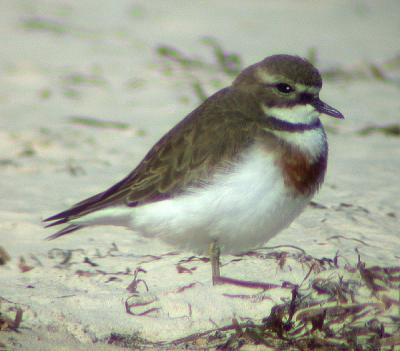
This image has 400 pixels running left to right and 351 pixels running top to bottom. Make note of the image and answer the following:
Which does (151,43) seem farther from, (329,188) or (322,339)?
(322,339)

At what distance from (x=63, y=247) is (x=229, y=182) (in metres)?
1.49

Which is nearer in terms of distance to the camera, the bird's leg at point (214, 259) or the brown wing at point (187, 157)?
the bird's leg at point (214, 259)

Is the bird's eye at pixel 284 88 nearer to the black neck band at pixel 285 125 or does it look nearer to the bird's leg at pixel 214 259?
the black neck band at pixel 285 125

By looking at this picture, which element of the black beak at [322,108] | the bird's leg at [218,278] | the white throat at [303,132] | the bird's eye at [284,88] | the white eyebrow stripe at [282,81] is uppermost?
the white eyebrow stripe at [282,81]

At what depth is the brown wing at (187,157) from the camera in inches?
211

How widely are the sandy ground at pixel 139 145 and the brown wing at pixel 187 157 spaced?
0.45 meters

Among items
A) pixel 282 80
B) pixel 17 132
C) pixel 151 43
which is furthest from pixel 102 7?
pixel 282 80

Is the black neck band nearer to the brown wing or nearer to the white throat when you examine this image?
the white throat

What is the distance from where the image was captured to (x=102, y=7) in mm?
12141

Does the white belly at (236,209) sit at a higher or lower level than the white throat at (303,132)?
lower

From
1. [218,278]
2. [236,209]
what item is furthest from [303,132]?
[218,278]

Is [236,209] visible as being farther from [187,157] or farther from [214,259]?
[187,157]

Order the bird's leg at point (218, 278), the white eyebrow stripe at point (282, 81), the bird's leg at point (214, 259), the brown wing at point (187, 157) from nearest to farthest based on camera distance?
the bird's leg at point (218, 278) < the bird's leg at point (214, 259) < the brown wing at point (187, 157) < the white eyebrow stripe at point (282, 81)

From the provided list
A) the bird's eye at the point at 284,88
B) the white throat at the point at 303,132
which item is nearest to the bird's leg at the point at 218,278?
the white throat at the point at 303,132
